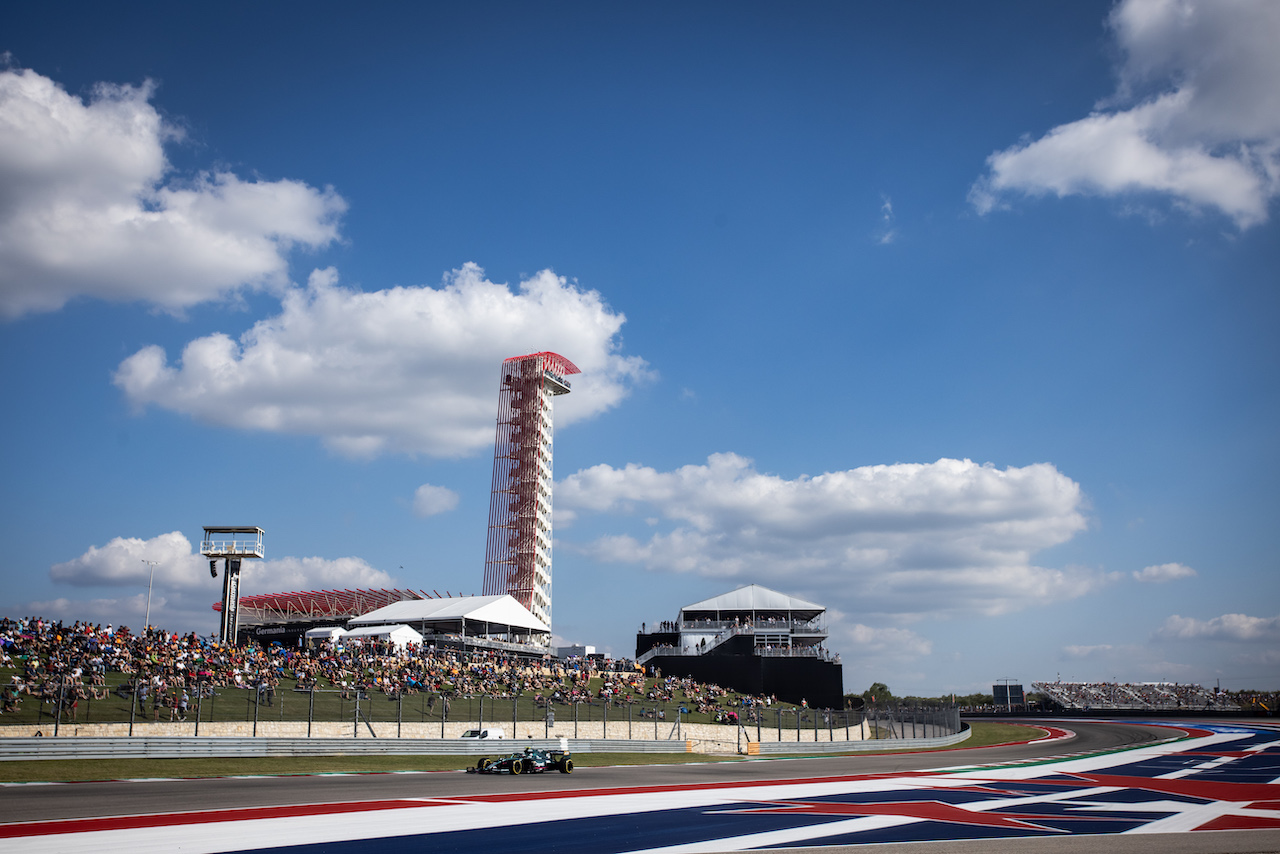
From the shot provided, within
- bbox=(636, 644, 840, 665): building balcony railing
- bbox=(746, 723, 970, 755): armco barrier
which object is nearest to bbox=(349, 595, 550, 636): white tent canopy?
bbox=(636, 644, 840, 665): building balcony railing

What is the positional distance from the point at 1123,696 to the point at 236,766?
4233 inches

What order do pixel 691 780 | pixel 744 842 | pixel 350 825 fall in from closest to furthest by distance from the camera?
pixel 744 842 → pixel 350 825 → pixel 691 780

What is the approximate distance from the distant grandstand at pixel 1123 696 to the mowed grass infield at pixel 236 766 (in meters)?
81.8

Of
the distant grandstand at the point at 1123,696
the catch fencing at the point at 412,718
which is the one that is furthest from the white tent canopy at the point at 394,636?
the distant grandstand at the point at 1123,696

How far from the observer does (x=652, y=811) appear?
60.1 feet

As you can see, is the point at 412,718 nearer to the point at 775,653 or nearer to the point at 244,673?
the point at 244,673

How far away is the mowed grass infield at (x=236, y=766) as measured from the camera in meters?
21.8

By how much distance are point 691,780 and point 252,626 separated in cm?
7625

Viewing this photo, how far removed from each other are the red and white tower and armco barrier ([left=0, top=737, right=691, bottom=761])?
190 feet

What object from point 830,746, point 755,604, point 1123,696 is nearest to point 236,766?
point 830,746

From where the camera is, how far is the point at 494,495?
99.3m

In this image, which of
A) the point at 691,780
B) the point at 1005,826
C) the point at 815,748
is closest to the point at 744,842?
the point at 1005,826

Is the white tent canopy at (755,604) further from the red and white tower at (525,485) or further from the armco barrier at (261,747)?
the armco barrier at (261,747)

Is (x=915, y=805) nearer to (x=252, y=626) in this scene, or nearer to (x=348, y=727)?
(x=348, y=727)
